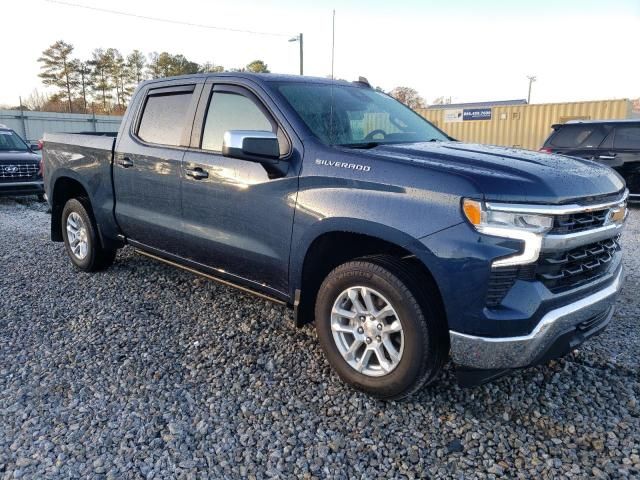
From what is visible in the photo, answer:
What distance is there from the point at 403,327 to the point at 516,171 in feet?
3.13

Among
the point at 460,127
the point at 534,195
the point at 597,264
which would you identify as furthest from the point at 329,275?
the point at 460,127

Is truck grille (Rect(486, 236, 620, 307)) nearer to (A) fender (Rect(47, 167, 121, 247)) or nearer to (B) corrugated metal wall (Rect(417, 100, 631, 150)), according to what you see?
(A) fender (Rect(47, 167, 121, 247))

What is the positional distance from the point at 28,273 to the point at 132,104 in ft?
7.11

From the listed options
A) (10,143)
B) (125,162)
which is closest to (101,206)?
(125,162)

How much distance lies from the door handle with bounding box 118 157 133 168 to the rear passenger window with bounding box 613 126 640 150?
860 centimetres

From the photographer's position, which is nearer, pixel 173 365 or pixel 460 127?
pixel 173 365

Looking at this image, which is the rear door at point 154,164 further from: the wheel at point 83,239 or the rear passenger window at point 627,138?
the rear passenger window at point 627,138

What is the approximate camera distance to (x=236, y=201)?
3.39m

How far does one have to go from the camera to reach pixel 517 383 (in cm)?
307

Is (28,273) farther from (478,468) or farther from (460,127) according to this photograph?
(460,127)

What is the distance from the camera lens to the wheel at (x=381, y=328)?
261 centimetres

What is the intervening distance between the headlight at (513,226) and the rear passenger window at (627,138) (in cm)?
831

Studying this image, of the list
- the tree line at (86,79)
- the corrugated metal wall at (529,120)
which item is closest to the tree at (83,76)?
the tree line at (86,79)

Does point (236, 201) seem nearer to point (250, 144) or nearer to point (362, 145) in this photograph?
point (250, 144)
